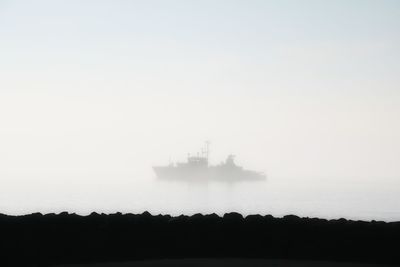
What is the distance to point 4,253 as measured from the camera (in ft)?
22.9

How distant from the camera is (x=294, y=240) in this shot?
7746 millimetres

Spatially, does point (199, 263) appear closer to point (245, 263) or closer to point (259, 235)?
point (245, 263)

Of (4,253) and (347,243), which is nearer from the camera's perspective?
(4,253)

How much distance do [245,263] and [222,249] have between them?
642 mm

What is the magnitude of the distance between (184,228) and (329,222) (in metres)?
2.25

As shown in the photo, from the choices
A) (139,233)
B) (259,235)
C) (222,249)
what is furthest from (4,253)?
(259,235)

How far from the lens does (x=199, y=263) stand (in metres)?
7.02

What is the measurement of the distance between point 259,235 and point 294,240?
534 millimetres

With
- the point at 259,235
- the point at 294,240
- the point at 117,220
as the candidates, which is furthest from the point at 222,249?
the point at 117,220

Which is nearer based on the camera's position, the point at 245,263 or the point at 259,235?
the point at 245,263

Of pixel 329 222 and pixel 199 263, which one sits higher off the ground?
pixel 329 222

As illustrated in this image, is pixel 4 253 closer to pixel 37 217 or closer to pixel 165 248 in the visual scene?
pixel 37 217

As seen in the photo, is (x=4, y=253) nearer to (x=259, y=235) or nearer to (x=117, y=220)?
(x=117, y=220)

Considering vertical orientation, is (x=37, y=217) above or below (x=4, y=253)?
above
